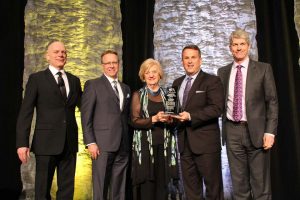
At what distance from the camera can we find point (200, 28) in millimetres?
3867

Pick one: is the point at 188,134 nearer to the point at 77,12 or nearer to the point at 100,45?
the point at 100,45

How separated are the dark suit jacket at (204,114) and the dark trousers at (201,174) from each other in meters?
0.05

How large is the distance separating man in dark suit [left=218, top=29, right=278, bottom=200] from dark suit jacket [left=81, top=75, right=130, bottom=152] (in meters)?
0.84

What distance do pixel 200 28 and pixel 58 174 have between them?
2.16 metres

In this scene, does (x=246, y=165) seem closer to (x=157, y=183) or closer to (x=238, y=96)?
(x=238, y=96)

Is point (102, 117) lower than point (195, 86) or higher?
lower

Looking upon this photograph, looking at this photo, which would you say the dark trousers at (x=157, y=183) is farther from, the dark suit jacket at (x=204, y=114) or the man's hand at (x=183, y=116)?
the man's hand at (x=183, y=116)

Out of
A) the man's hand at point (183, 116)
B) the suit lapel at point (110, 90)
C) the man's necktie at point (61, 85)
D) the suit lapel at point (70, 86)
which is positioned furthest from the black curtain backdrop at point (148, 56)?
the man's hand at point (183, 116)

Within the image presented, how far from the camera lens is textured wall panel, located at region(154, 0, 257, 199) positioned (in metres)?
3.82

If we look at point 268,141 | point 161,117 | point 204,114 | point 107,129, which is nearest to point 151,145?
point 161,117

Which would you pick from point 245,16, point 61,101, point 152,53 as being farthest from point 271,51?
point 61,101

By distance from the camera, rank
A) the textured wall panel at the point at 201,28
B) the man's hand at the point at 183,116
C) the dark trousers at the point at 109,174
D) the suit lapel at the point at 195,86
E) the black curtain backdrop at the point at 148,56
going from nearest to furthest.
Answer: the man's hand at the point at 183,116 < the suit lapel at the point at 195,86 < the dark trousers at the point at 109,174 < the black curtain backdrop at the point at 148,56 < the textured wall panel at the point at 201,28

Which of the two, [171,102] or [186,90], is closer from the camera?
[171,102]

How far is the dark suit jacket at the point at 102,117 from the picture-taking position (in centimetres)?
280
